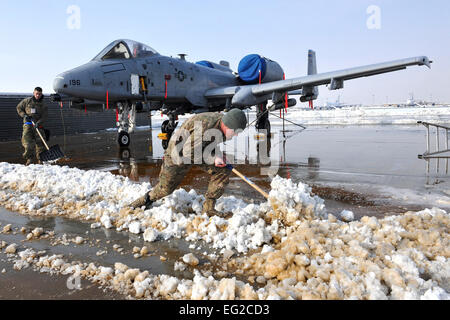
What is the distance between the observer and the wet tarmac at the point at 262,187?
2.87 metres

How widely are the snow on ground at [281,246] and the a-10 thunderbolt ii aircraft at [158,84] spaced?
6.06 meters

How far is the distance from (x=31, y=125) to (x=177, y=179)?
272 inches

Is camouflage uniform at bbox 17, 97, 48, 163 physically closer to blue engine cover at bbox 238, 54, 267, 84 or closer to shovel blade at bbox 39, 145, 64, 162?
shovel blade at bbox 39, 145, 64, 162

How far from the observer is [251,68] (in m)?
14.8

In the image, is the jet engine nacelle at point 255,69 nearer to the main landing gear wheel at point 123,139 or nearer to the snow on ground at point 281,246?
the main landing gear wheel at point 123,139

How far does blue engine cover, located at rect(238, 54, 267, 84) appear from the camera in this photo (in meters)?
14.6

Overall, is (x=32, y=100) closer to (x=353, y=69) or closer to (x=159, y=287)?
(x=159, y=287)

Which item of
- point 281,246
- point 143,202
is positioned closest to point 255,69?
point 143,202

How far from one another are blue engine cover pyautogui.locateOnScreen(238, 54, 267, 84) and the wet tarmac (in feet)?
15.0

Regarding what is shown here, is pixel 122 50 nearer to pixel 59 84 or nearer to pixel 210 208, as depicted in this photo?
pixel 59 84

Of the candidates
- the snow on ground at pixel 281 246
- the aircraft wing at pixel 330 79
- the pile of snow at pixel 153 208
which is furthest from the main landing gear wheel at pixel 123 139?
the snow on ground at pixel 281 246

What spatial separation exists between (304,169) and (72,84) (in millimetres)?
7631

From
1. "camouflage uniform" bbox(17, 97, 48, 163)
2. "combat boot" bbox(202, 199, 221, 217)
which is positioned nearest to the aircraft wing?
"camouflage uniform" bbox(17, 97, 48, 163)

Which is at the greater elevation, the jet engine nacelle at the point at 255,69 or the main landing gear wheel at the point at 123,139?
the jet engine nacelle at the point at 255,69
